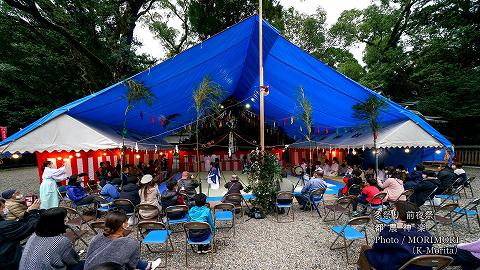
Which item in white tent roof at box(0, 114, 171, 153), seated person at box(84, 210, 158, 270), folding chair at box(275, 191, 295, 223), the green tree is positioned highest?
the green tree

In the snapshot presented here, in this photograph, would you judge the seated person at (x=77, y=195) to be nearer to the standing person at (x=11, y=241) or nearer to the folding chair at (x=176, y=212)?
the folding chair at (x=176, y=212)

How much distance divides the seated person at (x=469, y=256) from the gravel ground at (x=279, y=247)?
1.26 metres

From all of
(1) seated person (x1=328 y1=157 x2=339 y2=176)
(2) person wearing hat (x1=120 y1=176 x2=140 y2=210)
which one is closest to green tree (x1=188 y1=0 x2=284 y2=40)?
(1) seated person (x1=328 y1=157 x2=339 y2=176)

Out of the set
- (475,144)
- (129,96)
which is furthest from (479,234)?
(475,144)

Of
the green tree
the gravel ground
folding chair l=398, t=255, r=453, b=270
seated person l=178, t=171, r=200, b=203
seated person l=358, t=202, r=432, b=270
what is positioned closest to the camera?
folding chair l=398, t=255, r=453, b=270

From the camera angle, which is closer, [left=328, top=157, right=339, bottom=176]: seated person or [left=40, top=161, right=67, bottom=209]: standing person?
[left=40, top=161, right=67, bottom=209]: standing person

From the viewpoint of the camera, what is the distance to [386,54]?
1508 cm

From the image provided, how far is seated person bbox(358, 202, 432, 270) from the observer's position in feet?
7.32

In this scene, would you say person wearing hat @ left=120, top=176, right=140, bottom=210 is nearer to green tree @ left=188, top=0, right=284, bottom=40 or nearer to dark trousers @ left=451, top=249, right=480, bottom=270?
dark trousers @ left=451, top=249, right=480, bottom=270

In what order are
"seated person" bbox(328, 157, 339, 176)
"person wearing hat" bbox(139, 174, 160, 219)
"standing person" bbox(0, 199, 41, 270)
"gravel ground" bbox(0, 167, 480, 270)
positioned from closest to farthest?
"standing person" bbox(0, 199, 41, 270)
"gravel ground" bbox(0, 167, 480, 270)
"person wearing hat" bbox(139, 174, 160, 219)
"seated person" bbox(328, 157, 339, 176)

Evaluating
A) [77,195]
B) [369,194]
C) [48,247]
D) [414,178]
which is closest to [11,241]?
[48,247]

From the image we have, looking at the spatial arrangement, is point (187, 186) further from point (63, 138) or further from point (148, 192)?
point (63, 138)

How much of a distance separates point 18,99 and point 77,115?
15.7 metres

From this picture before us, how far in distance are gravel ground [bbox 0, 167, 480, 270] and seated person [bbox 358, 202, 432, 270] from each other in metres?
1.17
